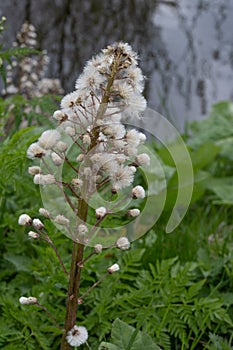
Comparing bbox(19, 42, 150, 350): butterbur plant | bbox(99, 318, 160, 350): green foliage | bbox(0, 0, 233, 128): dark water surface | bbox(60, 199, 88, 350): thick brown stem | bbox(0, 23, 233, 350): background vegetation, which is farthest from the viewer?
bbox(0, 0, 233, 128): dark water surface

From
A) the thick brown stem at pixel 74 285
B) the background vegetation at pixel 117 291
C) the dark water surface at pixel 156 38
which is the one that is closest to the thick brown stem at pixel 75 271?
the thick brown stem at pixel 74 285

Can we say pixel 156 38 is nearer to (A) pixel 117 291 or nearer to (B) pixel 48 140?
(A) pixel 117 291

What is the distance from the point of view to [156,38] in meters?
6.71

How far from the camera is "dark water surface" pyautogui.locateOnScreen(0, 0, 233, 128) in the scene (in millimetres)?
6398

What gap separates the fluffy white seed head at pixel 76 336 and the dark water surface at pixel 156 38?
16.0 ft

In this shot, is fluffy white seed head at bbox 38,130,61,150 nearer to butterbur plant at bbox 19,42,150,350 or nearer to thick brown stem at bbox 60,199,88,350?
butterbur plant at bbox 19,42,150,350

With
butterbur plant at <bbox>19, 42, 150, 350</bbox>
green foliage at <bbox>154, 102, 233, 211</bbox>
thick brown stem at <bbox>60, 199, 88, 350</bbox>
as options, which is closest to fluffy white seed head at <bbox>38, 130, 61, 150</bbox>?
butterbur plant at <bbox>19, 42, 150, 350</bbox>

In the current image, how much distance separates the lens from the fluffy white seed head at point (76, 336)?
145cm

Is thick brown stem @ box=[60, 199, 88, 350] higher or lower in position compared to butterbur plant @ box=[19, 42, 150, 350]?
lower

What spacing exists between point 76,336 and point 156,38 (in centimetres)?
568

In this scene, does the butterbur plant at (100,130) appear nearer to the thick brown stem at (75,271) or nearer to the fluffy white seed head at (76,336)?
the thick brown stem at (75,271)

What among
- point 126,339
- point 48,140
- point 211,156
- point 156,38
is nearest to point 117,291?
point 126,339

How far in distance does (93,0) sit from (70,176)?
5266 millimetres

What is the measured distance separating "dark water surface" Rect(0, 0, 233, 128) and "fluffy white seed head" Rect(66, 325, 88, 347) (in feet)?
16.0
